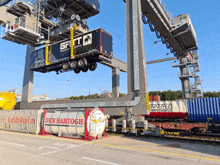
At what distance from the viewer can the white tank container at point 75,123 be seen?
41.0ft

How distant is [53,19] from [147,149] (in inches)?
1013

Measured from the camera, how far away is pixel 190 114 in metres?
15.1

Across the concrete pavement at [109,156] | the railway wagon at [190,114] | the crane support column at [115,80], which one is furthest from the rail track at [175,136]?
the crane support column at [115,80]

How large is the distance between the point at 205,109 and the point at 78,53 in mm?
15390

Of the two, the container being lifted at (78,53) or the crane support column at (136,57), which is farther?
the container being lifted at (78,53)

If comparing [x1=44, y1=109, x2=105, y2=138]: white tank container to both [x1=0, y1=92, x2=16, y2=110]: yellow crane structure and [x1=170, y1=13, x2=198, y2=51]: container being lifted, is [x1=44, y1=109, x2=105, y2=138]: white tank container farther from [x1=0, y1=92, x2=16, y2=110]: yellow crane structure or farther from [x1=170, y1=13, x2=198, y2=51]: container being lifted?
[x1=170, y1=13, x2=198, y2=51]: container being lifted

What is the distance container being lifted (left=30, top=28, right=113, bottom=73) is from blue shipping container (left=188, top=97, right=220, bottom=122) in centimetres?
1101

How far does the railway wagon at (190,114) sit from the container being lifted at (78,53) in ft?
30.0

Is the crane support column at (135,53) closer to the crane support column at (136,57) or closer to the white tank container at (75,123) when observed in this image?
the crane support column at (136,57)

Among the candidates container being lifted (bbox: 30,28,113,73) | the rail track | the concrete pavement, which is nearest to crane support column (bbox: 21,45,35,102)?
container being lifted (bbox: 30,28,113,73)

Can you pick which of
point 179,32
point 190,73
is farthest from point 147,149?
point 190,73

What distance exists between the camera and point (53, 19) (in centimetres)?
2625

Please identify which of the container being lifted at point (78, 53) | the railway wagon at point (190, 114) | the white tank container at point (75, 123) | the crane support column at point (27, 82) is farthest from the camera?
the crane support column at point (27, 82)

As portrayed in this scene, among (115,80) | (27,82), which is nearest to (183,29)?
(115,80)
